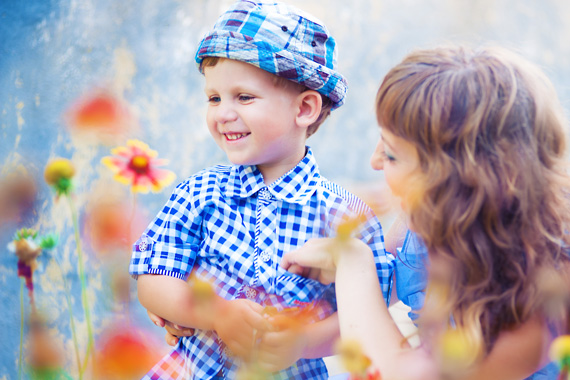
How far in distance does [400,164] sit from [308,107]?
0.98 ft

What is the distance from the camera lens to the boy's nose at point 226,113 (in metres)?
1.13

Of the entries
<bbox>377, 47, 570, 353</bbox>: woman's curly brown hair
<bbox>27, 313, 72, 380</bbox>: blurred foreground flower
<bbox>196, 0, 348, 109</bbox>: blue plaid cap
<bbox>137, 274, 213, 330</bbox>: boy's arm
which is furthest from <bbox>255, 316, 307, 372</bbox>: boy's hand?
<bbox>196, 0, 348, 109</bbox>: blue plaid cap

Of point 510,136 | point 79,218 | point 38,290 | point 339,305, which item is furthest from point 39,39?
point 510,136

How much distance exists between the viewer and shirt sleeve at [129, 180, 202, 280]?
45.1 inches

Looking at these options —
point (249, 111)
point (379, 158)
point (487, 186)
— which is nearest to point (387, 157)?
point (379, 158)

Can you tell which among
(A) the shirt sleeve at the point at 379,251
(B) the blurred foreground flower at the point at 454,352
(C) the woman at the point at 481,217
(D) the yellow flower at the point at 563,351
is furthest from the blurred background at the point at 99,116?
(D) the yellow flower at the point at 563,351

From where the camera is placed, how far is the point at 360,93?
2.25 metres

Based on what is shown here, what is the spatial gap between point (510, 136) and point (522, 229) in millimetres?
146

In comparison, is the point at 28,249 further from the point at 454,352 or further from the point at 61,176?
the point at 454,352

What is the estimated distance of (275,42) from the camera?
3.68 feet

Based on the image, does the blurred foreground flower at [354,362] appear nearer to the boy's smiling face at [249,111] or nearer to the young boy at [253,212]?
the young boy at [253,212]

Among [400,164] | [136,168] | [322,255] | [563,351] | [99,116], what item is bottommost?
[563,351]

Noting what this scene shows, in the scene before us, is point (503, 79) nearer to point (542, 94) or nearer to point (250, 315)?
point (542, 94)

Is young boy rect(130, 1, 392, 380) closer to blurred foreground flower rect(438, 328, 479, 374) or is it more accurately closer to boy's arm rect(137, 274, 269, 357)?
boy's arm rect(137, 274, 269, 357)
